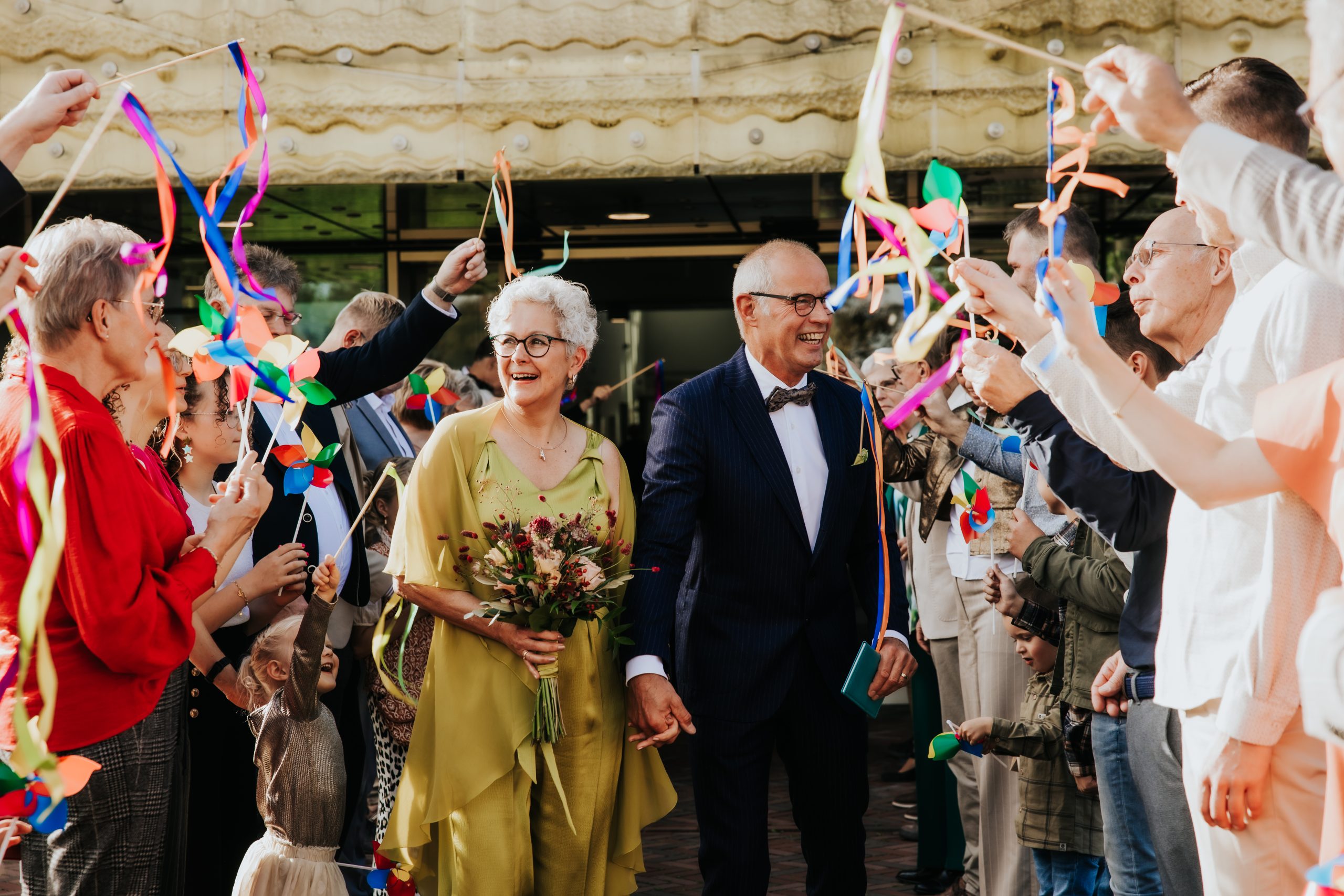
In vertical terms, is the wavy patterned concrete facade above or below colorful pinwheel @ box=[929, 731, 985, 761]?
above

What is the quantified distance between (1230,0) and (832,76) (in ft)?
6.37

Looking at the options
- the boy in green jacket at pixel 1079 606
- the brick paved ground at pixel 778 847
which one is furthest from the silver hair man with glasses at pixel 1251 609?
the brick paved ground at pixel 778 847

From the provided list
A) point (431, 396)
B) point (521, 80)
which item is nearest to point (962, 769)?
point (431, 396)

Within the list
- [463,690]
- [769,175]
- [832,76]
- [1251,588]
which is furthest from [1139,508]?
[769,175]

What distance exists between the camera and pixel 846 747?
3641 mm

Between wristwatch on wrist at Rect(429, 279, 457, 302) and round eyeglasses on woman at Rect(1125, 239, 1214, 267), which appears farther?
wristwatch on wrist at Rect(429, 279, 457, 302)

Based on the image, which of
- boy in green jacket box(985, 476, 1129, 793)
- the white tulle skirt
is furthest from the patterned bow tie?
the white tulle skirt

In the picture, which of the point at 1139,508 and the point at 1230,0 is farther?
the point at 1230,0

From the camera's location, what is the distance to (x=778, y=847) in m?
5.76

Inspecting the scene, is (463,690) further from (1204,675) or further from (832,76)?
(832,76)

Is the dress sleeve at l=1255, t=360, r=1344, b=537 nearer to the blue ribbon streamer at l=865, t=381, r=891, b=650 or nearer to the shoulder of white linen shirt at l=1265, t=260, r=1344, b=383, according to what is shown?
the shoulder of white linen shirt at l=1265, t=260, r=1344, b=383

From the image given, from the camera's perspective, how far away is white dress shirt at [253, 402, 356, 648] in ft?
13.9

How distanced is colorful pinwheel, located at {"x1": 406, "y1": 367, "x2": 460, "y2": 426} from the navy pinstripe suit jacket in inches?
74.5

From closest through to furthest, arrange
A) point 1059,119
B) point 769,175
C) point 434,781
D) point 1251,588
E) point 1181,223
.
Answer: point 1251,588, point 1059,119, point 1181,223, point 434,781, point 769,175
